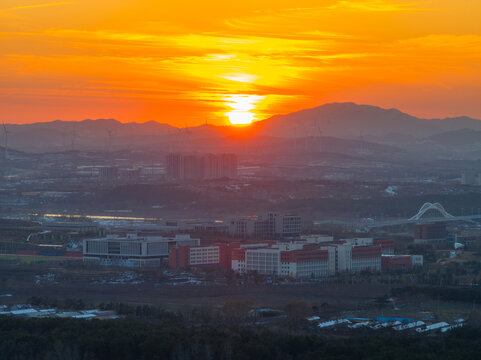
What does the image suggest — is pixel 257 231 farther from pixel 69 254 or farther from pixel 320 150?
pixel 320 150

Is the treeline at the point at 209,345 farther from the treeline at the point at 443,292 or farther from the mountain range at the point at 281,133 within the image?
the mountain range at the point at 281,133

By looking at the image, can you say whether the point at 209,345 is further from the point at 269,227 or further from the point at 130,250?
A: the point at 269,227

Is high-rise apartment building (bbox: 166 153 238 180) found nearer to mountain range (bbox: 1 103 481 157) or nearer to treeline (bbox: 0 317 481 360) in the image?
mountain range (bbox: 1 103 481 157)

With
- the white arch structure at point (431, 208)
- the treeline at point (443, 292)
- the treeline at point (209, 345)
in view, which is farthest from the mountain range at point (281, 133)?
the treeline at point (209, 345)

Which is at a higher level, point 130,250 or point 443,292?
point 130,250

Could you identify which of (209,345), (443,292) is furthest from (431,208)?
(209,345)

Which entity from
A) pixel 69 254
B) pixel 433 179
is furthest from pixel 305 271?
pixel 433 179
